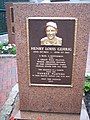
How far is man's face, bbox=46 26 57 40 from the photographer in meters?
2.49

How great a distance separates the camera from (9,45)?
727cm

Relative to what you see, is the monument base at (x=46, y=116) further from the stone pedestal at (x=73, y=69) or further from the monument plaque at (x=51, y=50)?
the monument plaque at (x=51, y=50)

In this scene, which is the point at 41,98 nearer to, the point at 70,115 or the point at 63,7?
the point at 70,115

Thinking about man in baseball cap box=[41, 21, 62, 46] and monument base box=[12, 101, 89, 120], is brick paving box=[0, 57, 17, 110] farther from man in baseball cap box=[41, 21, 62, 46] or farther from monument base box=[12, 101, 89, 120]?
man in baseball cap box=[41, 21, 62, 46]

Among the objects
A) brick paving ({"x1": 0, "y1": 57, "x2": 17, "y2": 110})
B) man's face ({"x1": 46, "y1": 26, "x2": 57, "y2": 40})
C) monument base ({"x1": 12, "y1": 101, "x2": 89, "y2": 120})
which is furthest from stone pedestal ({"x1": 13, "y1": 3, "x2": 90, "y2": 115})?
brick paving ({"x1": 0, "y1": 57, "x2": 17, "y2": 110})

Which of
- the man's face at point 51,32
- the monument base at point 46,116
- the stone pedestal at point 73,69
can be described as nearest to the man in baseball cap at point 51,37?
the man's face at point 51,32

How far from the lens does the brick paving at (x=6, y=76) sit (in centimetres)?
429

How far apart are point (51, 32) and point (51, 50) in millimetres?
245

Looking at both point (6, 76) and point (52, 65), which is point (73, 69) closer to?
point (52, 65)

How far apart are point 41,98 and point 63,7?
1.31 meters

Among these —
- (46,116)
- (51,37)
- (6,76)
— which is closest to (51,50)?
(51,37)

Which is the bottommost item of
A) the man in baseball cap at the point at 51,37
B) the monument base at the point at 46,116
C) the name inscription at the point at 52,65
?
the monument base at the point at 46,116

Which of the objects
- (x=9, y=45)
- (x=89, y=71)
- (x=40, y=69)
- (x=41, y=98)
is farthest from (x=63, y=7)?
(x=9, y=45)

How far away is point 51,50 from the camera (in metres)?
2.61
